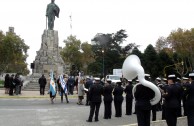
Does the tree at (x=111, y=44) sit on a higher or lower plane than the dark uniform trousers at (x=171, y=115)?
higher

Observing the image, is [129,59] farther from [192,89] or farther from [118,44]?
[118,44]

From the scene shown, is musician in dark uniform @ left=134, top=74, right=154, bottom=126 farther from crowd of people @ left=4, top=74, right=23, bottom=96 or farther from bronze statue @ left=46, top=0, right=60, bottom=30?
bronze statue @ left=46, top=0, right=60, bottom=30

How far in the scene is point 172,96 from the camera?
35.9ft

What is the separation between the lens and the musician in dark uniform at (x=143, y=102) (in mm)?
9898

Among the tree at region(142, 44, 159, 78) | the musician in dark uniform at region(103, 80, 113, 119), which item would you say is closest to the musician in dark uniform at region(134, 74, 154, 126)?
the musician in dark uniform at region(103, 80, 113, 119)

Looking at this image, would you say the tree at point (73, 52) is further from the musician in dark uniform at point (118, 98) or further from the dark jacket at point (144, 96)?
the dark jacket at point (144, 96)

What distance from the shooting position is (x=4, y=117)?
49.9ft

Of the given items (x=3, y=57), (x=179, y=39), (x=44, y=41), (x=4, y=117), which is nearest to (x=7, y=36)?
(x=3, y=57)

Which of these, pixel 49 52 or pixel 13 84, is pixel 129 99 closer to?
pixel 13 84

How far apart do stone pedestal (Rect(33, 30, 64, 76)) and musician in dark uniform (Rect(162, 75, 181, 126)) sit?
30.2 meters

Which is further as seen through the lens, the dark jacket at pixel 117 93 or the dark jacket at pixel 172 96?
the dark jacket at pixel 117 93

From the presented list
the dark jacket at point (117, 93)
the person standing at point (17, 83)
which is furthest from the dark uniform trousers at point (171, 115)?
the person standing at point (17, 83)

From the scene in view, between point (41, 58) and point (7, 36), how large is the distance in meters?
28.7

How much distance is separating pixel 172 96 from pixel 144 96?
140 cm
